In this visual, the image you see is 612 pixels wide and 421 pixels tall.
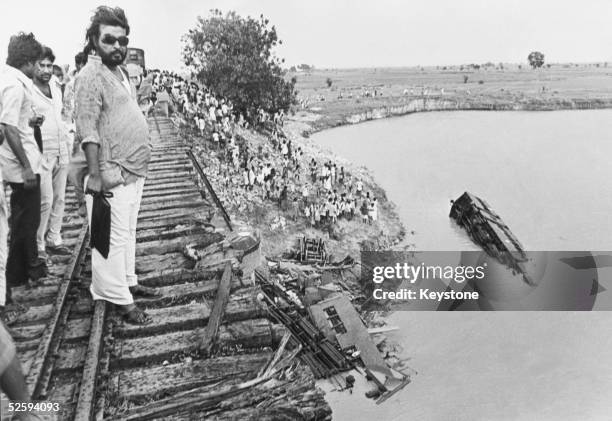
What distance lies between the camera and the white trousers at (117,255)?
3.52 metres

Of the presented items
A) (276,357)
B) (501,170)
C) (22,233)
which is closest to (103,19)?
(22,233)

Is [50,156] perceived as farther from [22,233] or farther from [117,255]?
[117,255]

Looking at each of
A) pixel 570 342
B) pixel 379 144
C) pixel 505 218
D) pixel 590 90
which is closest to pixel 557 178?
pixel 505 218

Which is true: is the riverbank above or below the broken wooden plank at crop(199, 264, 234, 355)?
below

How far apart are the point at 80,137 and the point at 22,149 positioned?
3.34 ft

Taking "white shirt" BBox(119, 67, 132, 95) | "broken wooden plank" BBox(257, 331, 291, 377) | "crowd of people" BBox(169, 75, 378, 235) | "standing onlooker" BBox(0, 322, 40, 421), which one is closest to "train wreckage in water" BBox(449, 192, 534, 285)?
"crowd of people" BBox(169, 75, 378, 235)

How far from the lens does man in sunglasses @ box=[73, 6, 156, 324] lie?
3344mm

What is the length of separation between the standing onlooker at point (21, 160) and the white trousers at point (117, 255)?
102 cm

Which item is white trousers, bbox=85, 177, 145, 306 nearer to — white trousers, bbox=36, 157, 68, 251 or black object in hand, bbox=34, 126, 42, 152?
black object in hand, bbox=34, 126, 42, 152

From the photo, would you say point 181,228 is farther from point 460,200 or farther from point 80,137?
point 460,200

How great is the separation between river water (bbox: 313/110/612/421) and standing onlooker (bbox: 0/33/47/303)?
9483 mm

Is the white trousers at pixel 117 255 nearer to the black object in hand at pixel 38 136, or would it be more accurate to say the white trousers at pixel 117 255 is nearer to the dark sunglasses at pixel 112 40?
the dark sunglasses at pixel 112 40

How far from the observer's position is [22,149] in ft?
13.3

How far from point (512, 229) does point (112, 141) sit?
23.7m
